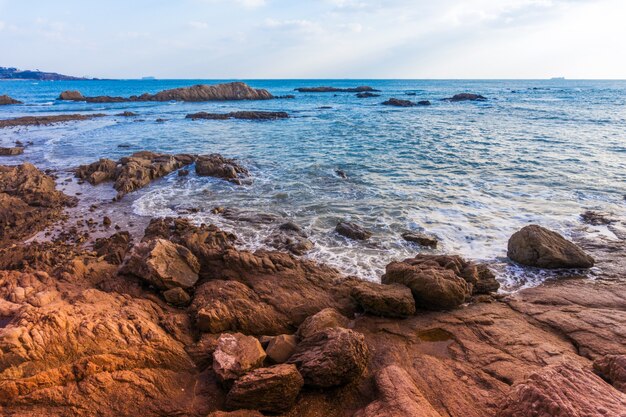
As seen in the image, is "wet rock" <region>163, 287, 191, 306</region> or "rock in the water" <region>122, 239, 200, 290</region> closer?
"wet rock" <region>163, 287, 191, 306</region>

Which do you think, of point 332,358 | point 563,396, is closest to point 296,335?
point 332,358

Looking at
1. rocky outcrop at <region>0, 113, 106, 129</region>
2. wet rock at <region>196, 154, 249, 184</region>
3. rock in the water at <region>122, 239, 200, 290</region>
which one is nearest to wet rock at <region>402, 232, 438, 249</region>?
rock in the water at <region>122, 239, 200, 290</region>

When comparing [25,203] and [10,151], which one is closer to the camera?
[25,203]

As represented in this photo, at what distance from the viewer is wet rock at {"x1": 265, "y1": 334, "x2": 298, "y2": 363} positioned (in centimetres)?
591

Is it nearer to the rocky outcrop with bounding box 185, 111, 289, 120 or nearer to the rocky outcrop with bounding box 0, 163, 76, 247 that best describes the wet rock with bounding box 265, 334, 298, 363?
the rocky outcrop with bounding box 0, 163, 76, 247

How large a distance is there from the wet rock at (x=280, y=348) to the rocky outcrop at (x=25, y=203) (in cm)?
1051

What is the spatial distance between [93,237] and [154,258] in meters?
5.14

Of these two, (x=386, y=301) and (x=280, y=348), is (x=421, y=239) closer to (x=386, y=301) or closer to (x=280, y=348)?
(x=386, y=301)

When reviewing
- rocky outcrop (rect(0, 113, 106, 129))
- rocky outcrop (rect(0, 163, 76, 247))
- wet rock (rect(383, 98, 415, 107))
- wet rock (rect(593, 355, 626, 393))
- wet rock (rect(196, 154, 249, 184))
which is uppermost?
wet rock (rect(383, 98, 415, 107))

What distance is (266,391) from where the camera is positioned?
5039mm

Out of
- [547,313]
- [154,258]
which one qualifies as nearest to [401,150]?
[547,313]

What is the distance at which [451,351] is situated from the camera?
6.51 metres

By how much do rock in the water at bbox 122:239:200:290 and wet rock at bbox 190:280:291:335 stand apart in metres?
0.68

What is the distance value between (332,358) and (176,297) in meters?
3.97
